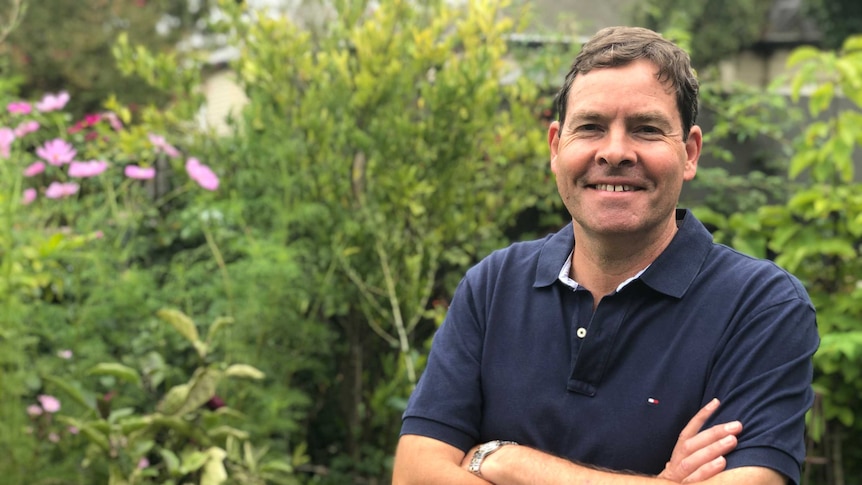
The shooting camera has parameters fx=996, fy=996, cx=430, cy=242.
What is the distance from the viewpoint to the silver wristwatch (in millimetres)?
2209

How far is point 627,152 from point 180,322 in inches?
85.9

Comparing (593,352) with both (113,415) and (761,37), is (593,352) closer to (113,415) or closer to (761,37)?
(113,415)

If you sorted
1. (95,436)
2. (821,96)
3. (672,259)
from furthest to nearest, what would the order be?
1. (821,96)
2. (95,436)
3. (672,259)

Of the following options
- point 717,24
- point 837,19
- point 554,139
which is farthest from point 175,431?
point 837,19

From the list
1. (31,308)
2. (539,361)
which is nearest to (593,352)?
(539,361)

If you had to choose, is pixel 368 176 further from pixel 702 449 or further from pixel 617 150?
pixel 702 449

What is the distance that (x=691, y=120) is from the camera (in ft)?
7.27

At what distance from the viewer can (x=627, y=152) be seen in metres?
2.09

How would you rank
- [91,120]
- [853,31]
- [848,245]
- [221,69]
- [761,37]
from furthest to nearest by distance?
[761,37] < [853,31] < [221,69] < [91,120] < [848,245]

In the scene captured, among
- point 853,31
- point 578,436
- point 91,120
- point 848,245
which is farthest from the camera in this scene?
point 853,31

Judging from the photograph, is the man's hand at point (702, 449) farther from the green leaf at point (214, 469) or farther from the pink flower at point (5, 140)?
the pink flower at point (5, 140)

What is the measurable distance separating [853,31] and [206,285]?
20176 mm

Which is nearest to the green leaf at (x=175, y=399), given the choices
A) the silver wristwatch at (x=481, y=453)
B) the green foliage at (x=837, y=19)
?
the silver wristwatch at (x=481, y=453)

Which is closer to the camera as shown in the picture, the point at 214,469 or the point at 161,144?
the point at 214,469
